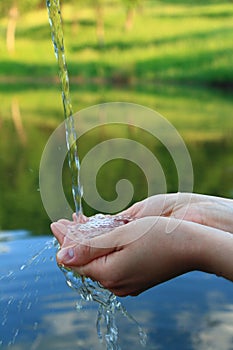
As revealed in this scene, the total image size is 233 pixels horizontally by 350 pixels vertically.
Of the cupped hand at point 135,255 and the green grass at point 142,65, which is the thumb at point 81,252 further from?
the green grass at point 142,65

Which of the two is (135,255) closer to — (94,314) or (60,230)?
(60,230)

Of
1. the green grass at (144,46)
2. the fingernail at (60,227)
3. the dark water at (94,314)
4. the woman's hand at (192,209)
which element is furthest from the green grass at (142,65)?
the fingernail at (60,227)

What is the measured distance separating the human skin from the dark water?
0.64m

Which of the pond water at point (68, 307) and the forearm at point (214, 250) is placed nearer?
the forearm at point (214, 250)

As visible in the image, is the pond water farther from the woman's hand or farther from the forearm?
the forearm

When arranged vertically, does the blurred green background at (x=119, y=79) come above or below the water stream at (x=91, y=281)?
below

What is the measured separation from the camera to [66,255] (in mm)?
1864

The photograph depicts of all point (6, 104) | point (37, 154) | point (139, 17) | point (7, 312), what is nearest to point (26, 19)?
point (139, 17)

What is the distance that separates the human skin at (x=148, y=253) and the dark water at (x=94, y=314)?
2.09 ft

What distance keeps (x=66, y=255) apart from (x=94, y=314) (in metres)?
0.86

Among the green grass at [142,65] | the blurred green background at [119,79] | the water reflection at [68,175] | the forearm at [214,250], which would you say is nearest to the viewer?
the forearm at [214,250]

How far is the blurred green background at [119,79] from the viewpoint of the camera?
5.49 meters

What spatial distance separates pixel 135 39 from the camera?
23.3 meters

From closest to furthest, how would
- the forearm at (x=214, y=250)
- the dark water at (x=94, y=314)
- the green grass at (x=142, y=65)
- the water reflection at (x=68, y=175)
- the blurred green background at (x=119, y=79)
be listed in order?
1. the forearm at (x=214, y=250)
2. the dark water at (x=94, y=314)
3. the water reflection at (x=68, y=175)
4. the blurred green background at (x=119, y=79)
5. the green grass at (x=142, y=65)
